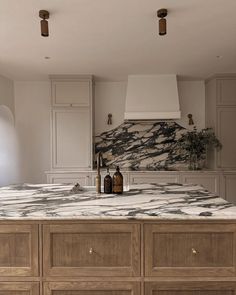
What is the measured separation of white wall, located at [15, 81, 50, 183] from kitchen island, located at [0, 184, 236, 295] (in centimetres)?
362

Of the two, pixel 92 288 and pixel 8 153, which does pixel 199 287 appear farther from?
pixel 8 153

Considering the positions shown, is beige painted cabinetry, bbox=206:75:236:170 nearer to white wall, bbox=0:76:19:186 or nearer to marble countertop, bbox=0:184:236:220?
marble countertop, bbox=0:184:236:220

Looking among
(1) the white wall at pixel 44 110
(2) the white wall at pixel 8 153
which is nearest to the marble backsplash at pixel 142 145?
(1) the white wall at pixel 44 110

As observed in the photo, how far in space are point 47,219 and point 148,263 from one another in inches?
26.0

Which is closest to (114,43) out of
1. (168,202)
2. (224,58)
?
(224,58)

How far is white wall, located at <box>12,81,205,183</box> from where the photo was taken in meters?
5.10

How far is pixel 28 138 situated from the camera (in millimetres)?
5133

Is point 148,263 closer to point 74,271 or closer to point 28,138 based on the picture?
point 74,271

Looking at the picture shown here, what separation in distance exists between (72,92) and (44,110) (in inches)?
31.8

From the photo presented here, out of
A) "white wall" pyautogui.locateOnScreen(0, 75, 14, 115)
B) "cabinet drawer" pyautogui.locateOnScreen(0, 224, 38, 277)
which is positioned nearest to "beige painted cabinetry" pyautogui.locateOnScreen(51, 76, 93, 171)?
"white wall" pyautogui.locateOnScreen(0, 75, 14, 115)

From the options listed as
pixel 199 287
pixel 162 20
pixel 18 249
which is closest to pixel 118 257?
pixel 199 287

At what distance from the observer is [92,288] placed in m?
1.60

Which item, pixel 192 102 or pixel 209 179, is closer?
pixel 209 179

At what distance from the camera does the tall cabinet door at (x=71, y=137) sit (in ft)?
15.4
